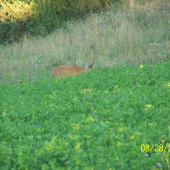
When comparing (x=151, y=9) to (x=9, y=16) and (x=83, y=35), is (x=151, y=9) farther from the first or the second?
(x=9, y=16)

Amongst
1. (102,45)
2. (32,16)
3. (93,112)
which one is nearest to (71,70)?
(102,45)

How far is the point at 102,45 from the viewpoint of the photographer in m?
12.6

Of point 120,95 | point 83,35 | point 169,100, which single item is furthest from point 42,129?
point 83,35

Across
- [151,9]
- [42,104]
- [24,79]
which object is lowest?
[24,79]

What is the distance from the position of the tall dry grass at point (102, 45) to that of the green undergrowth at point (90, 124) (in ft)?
8.74

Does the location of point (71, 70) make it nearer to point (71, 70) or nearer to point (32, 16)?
point (71, 70)

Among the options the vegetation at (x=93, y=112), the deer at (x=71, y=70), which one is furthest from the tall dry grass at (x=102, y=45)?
the deer at (x=71, y=70)

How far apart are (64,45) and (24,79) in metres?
4.09

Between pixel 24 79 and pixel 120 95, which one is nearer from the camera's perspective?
pixel 120 95

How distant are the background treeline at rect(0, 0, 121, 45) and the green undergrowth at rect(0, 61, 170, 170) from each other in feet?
36.2

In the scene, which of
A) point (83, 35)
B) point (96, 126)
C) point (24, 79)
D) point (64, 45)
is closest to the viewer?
point (96, 126)

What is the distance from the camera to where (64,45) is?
13734 mm
